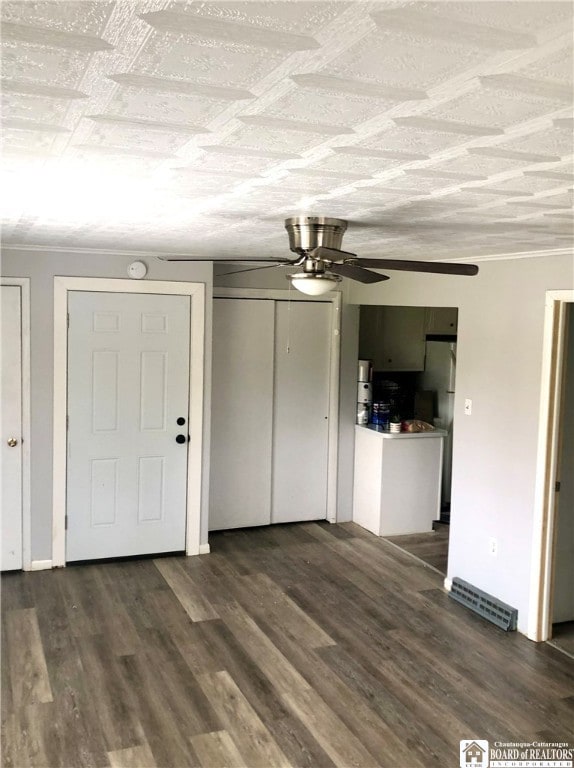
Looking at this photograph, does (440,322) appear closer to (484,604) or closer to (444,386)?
(444,386)

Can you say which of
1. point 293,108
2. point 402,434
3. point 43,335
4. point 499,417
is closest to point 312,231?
point 293,108

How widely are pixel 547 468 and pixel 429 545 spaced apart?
195 centimetres

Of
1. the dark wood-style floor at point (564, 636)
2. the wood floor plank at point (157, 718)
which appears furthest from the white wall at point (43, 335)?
the dark wood-style floor at point (564, 636)

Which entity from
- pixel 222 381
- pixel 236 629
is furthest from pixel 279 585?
pixel 222 381

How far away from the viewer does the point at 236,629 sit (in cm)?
416

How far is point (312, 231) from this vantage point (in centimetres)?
304

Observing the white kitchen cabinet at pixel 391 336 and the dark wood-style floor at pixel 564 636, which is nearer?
the dark wood-style floor at pixel 564 636

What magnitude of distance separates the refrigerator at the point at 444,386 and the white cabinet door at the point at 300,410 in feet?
4.14

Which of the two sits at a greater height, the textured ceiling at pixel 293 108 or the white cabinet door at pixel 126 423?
the textured ceiling at pixel 293 108

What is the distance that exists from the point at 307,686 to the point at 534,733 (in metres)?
1.05

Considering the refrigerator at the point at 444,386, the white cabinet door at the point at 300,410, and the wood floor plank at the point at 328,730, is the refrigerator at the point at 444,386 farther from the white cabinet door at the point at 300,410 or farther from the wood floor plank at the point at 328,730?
the wood floor plank at the point at 328,730

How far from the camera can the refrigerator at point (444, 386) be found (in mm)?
6777

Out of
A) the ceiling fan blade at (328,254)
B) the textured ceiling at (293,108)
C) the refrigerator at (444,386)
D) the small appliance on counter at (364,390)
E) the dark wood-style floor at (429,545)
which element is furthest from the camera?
the refrigerator at (444,386)

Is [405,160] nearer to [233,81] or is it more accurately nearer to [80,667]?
[233,81]
